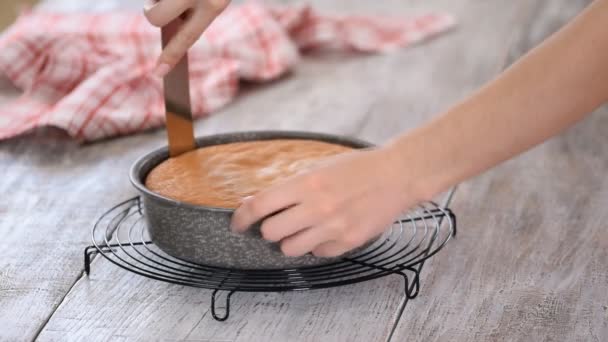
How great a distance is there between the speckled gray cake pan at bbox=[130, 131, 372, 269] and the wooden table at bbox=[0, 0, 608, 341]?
0.22 ft

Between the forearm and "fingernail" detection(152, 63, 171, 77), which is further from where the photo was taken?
"fingernail" detection(152, 63, 171, 77)

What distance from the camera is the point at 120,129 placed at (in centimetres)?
202

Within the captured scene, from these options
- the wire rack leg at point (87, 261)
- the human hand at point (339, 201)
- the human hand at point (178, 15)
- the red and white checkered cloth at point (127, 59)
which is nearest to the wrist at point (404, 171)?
the human hand at point (339, 201)

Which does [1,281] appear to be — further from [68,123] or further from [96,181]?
[68,123]

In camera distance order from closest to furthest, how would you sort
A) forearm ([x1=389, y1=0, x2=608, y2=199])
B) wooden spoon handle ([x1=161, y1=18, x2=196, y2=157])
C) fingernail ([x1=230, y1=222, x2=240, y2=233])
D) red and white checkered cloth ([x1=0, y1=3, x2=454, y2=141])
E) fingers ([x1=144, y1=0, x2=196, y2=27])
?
1. forearm ([x1=389, y1=0, x2=608, y2=199])
2. fingernail ([x1=230, y1=222, x2=240, y2=233])
3. fingers ([x1=144, y1=0, x2=196, y2=27])
4. wooden spoon handle ([x1=161, y1=18, x2=196, y2=157])
5. red and white checkered cloth ([x1=0, y1=3, x2=454, y2=141])

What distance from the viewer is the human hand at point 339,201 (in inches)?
42.9

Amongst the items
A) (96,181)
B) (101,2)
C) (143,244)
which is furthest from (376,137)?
(101,2)

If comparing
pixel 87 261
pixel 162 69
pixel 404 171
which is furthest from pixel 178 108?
pixel 404 171

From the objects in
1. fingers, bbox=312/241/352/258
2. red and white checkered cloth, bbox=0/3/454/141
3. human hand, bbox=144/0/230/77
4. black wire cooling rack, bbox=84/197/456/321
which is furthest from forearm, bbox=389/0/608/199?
red and white checkered cloth, bbox=0/3/454/141

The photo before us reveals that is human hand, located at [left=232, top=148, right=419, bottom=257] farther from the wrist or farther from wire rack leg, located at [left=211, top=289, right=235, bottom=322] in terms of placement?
wire rack leg, located at [left=211, top=289, right=235, bottom=322]

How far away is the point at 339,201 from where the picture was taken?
1.09 meters

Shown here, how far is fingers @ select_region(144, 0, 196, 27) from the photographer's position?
1312 mm

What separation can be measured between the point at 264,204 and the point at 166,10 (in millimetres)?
362

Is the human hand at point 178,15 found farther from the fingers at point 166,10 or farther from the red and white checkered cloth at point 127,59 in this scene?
the red and white checkered cloth at point 127,59
